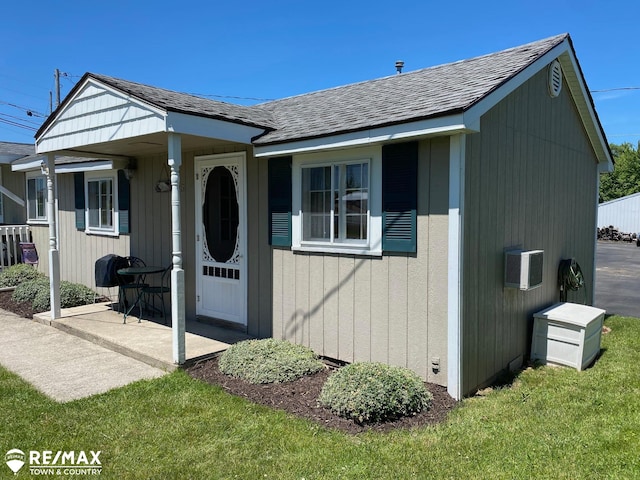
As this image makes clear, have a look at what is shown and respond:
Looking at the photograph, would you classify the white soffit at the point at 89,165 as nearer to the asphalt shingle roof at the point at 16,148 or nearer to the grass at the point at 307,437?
the grass at the point at 307,437

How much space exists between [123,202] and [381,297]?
5209 mm

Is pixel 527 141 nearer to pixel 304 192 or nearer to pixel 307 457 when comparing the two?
pixel 304 192

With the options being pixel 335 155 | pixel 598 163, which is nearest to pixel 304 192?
pixel 335 155

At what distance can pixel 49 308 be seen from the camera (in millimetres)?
7637

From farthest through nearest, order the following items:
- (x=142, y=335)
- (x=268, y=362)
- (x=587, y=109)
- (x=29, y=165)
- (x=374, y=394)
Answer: (x=29, y=165)
(x=587, y=109)
(x=142, y=335)
(x=268, y=362)
(x=374, y=394)

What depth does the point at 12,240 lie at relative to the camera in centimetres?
1122

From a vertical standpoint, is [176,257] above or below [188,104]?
below

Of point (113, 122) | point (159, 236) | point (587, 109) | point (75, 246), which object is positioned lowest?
point (75, 246)

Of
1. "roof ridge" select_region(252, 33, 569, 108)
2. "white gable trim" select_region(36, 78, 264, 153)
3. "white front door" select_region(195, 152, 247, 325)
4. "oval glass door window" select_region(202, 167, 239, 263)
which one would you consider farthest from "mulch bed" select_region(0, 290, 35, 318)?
"roof ridge" select_region(252, 33, 569, 108)

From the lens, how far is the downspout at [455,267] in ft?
13.4

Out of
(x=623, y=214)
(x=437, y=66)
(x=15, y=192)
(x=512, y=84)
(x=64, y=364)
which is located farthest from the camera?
(x=623, y=214)

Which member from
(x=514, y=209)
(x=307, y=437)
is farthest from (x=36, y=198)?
(x=514, y=209)

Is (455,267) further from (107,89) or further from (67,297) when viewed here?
(67,297)
